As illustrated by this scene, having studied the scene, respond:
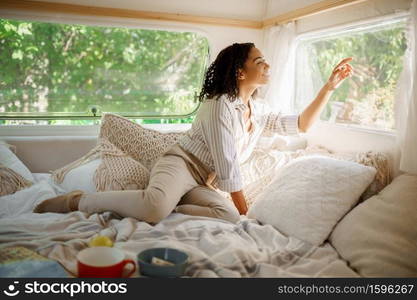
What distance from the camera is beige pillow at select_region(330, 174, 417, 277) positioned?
162 centimetres

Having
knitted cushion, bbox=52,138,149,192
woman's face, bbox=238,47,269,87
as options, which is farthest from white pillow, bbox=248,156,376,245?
knitted cushion, bbox=52,138,149,192

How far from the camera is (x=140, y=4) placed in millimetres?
3285

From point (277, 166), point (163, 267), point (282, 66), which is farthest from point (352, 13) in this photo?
point (163, 267)

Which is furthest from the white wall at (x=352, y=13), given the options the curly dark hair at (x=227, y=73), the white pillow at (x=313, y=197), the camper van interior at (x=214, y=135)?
the white pillow at (x=313, y=197)

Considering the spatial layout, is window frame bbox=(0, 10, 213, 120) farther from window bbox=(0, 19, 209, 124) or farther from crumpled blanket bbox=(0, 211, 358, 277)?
crumpled blanket bbox=(0, 211, 358, 277)

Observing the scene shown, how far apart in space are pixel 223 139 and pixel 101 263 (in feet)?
3.75

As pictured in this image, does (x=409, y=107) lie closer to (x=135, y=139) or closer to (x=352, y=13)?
(x=352, y=13)

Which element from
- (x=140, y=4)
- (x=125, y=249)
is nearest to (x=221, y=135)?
(x=125, y=249)

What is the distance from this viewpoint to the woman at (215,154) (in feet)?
7.19

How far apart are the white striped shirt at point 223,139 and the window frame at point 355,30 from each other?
678 millimetres

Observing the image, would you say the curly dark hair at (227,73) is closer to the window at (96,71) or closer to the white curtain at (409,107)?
the white curtain at (409,107)

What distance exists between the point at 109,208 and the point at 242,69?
1.17 meters

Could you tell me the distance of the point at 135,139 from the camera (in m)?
2.87

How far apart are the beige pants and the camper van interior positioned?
0.01 m
